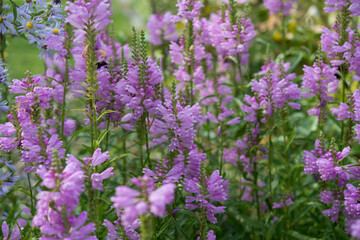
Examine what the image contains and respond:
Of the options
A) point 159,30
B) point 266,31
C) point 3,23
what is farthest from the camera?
point 266,31

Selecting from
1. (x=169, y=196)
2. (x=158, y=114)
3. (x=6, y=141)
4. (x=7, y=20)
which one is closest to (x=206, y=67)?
(x=158, y=114)

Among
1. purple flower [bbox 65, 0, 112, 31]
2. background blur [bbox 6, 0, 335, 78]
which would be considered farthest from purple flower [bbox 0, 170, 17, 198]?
background blur [bbox 6, 0, 335, 78]

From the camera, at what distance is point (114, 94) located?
2.83 meters

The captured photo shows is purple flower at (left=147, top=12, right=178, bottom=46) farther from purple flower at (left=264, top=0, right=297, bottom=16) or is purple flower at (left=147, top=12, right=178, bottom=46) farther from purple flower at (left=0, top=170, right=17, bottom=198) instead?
purple flower at (left=0, top=170, right=17, bottom=198)

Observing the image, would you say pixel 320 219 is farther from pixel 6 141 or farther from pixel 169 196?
pixel 6 141

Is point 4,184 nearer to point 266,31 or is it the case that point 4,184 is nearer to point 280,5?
point 280,5

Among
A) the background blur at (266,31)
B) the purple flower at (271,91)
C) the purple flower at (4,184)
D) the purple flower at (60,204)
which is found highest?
the background blur at (266,31)

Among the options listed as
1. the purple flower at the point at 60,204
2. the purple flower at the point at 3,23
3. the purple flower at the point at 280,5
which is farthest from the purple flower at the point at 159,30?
the purple flower at the point at 60,204

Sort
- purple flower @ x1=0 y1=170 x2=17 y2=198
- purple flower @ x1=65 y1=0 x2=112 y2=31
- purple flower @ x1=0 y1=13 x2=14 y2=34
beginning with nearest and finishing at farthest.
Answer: purple flower @ x1=65 y1=0 x2=112 y2=31, purple flower @ x1=0 y1=170 x2=17 y2=198, purple flower @ x1=0 y1=13 x2=14 y2=34

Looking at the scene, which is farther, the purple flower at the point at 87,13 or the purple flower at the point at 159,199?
the purple flower at the point at 87,13

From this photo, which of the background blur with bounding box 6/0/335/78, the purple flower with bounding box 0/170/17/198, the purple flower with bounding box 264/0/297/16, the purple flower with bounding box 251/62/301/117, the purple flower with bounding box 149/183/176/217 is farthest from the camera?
the background blur with bounding box 6/0/335/78

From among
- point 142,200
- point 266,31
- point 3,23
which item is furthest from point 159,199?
point 266,31

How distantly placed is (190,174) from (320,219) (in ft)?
5.65

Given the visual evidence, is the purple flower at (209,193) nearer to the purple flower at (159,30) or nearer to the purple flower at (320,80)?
the purple flower at (320,80)
